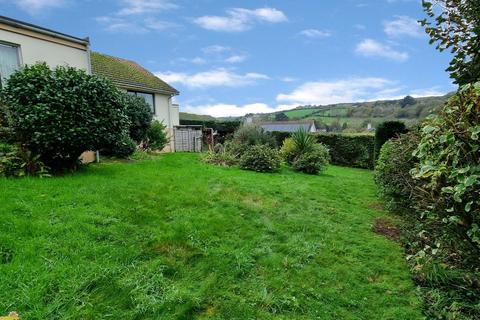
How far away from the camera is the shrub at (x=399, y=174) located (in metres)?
5.18

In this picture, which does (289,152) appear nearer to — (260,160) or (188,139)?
(260,160)

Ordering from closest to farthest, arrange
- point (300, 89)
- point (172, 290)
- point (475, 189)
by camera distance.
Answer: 1. point (475, 189)
2. point (172, 290)
3. point (300, 89)

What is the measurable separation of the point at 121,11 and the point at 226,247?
9256 millimetres

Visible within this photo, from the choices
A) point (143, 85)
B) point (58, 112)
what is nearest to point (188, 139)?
point (143, 85)

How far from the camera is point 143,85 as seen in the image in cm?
1545

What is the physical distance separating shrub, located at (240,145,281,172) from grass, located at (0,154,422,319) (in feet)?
13.5

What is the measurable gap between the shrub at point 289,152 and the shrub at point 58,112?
7.25 metres

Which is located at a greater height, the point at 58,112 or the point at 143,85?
the point at 143,85

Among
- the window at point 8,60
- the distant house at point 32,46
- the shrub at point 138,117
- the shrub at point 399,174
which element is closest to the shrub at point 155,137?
the shrub at point 138,117

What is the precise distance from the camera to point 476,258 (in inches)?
Result: 91.3

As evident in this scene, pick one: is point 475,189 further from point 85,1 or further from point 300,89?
point 300,89

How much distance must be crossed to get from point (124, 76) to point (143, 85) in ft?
3.67

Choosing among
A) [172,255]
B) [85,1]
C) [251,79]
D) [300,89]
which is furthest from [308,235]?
[300,89]

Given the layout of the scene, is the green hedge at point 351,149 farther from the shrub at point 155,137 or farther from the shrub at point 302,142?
the shrub at point 155,137
